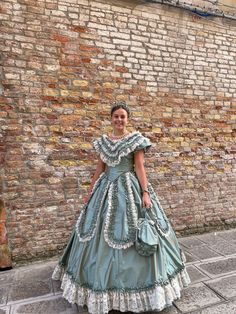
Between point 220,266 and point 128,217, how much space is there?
5.32 ft

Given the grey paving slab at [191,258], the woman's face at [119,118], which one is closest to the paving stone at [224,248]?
the grey paving slab at [191,258]

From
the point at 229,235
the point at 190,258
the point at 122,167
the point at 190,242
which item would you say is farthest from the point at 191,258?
the point at 122,167

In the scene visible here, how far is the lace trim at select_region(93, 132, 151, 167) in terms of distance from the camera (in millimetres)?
2543

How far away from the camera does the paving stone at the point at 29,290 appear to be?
273 cm

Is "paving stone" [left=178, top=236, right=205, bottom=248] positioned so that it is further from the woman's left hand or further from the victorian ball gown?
the woman's left hand

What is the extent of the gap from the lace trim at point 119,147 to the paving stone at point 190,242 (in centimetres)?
212

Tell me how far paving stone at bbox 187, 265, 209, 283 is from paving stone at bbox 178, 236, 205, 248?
0.74 metres

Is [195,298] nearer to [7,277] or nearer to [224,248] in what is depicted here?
[224,248]

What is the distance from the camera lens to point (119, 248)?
2314 mm

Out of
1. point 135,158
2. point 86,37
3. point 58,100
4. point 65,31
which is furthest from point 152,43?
point 135,158

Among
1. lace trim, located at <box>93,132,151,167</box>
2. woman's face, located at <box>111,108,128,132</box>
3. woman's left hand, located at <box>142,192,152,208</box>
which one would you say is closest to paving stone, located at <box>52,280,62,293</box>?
woman's left hand, located at <box>142,192,152,208</box>

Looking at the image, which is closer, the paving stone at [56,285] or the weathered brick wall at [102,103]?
the paving stone at [56,285]

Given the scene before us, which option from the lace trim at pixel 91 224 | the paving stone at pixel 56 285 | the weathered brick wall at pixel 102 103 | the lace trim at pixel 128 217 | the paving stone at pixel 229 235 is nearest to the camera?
the lace trim at pixel 128 217

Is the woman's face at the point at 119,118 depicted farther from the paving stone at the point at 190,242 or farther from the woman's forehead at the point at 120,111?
the paving stone at the point at 190,242
